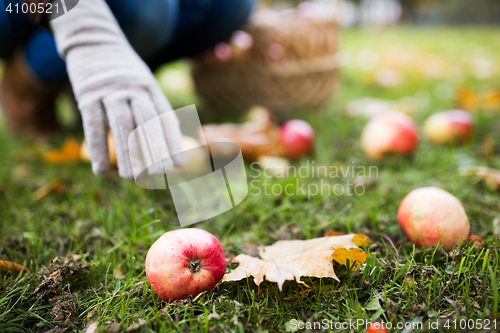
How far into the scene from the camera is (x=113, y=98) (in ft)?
3.14

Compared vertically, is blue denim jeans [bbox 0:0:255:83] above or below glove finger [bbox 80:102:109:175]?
above

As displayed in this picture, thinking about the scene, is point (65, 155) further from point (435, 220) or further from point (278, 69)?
point (435, 220)

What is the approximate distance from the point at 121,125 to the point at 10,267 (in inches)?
18.3

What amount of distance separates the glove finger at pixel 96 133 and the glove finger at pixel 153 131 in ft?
0.32

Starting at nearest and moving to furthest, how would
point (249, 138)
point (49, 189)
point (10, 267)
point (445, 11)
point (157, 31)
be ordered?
point (10, 267) < point (49, 189) < point (157, 31) < point (249, 138) < point (445, 11)

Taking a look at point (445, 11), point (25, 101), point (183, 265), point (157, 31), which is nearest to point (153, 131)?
point (183, 265)

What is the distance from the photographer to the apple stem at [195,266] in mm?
791

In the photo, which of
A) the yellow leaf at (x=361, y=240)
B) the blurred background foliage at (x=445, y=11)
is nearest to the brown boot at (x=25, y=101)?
the yellow leaf at (x=361, y=240)

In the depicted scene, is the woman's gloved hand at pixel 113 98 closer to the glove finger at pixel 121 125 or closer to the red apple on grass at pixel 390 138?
the glove finger at pixel 121 125

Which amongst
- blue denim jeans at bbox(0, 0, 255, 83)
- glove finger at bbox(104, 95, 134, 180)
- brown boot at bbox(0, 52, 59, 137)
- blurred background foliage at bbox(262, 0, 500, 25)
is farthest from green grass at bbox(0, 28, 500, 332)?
blurred background foliage at bbox(262, 0, 500, 25)

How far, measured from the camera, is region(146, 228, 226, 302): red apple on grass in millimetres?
770

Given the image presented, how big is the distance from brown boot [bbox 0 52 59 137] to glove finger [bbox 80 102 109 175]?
51.6 inches

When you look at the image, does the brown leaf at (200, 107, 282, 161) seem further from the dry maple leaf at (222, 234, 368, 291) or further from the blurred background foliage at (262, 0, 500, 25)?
the blurred background foliage at (262, 0, 500, 25)

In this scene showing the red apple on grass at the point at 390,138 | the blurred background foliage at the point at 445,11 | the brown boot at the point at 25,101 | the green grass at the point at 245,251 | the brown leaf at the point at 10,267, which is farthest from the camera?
the blurred background foliage at the point at 445,11
